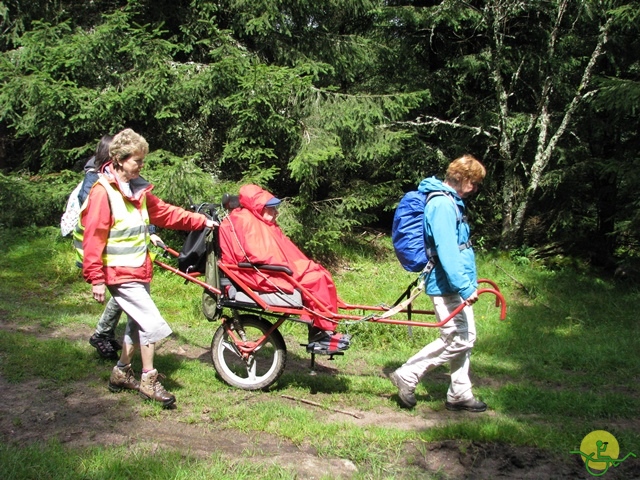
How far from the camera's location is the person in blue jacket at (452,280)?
4.80 metres

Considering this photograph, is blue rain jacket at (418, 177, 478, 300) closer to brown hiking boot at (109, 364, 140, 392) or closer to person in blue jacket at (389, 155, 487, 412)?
person in blue jacket at (389, 155, 487, 412)

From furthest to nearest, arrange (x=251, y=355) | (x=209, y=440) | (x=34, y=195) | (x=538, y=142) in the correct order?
(x=538, y=142), (x=34, y=195), (x=251, y=355), (x=209, y=440)

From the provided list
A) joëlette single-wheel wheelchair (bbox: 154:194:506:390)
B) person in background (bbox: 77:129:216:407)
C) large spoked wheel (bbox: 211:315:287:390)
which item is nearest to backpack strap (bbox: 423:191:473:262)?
joëlette single-wheel wheelchair (bbox: 154:194:506:390)

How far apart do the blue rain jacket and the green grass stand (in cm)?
112

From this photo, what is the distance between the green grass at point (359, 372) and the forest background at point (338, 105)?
144 centimetres

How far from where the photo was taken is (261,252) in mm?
5160

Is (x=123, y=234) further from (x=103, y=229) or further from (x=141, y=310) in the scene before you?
(x=141, y=310)

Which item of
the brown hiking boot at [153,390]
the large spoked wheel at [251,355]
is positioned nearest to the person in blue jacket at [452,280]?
the large spoked wheel at [251,355]

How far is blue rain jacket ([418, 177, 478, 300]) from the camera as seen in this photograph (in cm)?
478

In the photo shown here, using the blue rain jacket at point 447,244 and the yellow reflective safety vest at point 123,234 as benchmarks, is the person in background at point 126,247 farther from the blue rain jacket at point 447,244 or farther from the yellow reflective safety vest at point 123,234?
the blue rain jacket at point 447,244

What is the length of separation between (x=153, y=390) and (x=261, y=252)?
144 centimetres

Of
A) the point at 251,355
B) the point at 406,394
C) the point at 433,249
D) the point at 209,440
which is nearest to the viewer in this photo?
the point at 209,440

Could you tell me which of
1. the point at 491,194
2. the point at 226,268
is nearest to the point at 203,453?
the point at 226,268

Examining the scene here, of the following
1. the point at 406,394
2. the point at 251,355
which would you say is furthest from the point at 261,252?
the point at 406,394
